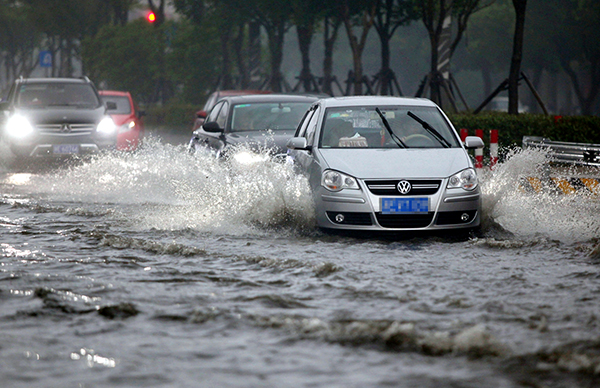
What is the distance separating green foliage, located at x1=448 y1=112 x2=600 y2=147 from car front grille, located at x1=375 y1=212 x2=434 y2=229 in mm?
10270

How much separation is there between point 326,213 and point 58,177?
372 inches

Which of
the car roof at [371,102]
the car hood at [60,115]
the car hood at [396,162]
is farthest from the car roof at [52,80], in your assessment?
the car hood at [396,162]

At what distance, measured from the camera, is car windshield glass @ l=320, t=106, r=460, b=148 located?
405 inches

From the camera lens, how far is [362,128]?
10523mm

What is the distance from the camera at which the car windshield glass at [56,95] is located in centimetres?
2023

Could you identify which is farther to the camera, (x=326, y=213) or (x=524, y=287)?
(x=326, y=213)

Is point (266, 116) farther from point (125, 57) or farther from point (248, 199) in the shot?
point (125, 57)

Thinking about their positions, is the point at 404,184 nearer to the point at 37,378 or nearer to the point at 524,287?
the point at 524,287

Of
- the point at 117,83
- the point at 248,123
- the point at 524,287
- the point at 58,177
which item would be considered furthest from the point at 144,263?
the point at 117,83

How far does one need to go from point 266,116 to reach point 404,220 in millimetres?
5462

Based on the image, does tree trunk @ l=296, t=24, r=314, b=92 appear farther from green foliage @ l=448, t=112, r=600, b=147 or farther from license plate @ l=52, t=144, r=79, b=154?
license plate @ l=52, t=144, r=79, b=154

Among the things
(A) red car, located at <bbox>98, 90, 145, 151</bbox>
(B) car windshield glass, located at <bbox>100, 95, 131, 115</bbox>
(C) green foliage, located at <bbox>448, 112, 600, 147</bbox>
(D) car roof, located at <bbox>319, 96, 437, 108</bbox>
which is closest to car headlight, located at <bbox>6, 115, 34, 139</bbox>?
(A) red car, located at <bbox>98, 90, 145, 151</bbox>

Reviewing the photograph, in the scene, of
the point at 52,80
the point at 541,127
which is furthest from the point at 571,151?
the point at 52,80

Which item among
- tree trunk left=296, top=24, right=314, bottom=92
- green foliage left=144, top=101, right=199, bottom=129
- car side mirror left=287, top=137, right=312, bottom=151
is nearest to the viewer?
car side mirror left=287, top=137, right=312, bottom=151
